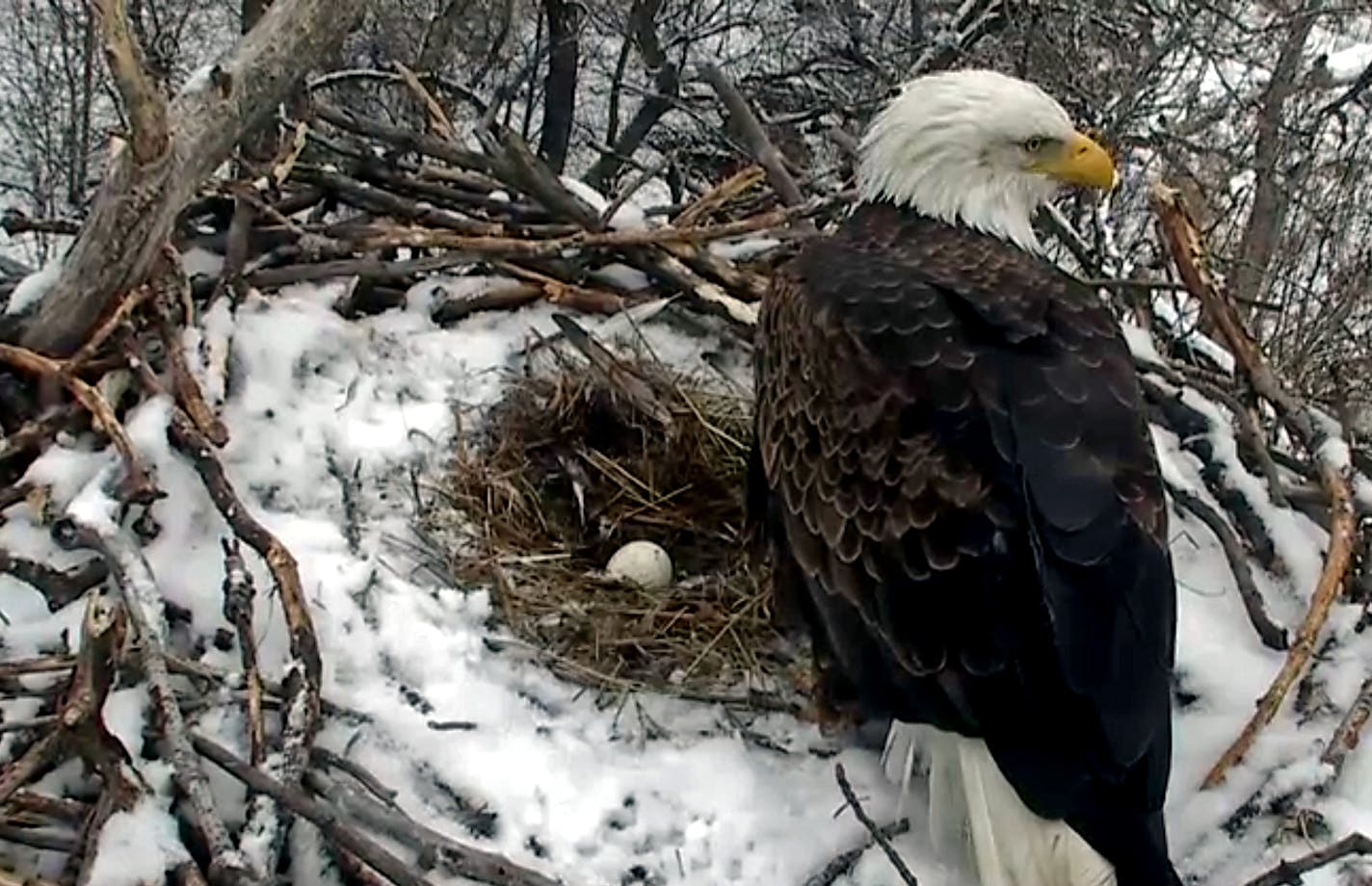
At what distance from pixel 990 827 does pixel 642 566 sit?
0.92m

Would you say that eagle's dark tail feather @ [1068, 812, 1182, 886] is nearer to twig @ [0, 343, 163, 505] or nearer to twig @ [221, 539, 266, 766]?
twig @ [221, 539, 266, 766]

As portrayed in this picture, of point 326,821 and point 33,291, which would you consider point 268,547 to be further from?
point 33,291

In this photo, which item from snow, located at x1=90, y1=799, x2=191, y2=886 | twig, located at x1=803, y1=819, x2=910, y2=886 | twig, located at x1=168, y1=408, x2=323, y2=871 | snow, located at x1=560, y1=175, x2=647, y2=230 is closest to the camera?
snow, located at x1=90, y1=799, x2=191, y2=886

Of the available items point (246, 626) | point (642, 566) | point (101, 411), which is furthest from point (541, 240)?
point (246, 626)

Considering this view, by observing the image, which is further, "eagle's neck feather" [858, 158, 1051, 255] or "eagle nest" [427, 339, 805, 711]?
"eagle's neck feather" [858, 158, 1051, 255]

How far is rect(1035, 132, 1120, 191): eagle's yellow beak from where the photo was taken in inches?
117

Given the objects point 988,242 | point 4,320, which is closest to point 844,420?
point 988,242

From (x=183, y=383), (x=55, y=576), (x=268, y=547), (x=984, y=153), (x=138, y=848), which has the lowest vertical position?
(x=138, y=848)

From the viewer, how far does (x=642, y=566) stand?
2.91 meters

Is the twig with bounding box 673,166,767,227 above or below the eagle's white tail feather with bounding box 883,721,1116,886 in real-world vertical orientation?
above

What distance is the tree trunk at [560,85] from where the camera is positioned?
9.68m

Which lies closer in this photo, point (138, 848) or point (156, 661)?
point (138, 848)

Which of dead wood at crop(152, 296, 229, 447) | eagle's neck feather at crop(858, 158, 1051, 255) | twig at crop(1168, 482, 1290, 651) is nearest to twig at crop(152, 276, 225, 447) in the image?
dead wood at crop(152, 296, 229, 447)

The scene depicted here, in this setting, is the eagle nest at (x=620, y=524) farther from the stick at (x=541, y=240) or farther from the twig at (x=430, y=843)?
the twig at (x=430, y=843)
